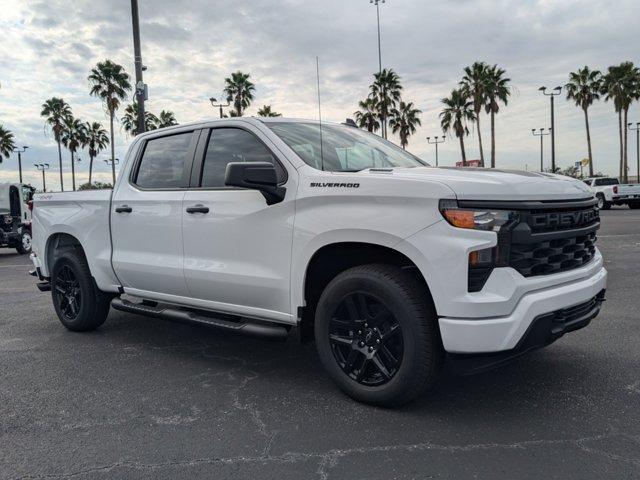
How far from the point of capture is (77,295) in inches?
226

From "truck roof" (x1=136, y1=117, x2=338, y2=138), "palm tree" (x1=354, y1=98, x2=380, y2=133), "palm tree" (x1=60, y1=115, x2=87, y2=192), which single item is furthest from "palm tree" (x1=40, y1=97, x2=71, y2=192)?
"truck roof" (x1=136, y1=117, x2=338, y2=138)

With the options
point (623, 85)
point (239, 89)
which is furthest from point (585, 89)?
point (239, 89)

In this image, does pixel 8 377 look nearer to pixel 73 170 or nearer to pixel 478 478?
pixel 478 478

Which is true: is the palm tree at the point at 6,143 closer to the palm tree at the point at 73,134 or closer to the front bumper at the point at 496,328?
the palm tree at the point at 73,134

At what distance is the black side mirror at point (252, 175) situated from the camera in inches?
141

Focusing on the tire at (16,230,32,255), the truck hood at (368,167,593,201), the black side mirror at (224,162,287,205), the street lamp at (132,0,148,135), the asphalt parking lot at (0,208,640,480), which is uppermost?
the street lamp at (132,0,148,135)

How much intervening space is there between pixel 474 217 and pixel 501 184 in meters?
0.26

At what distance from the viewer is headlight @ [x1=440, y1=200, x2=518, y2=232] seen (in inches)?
120

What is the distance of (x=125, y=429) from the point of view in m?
3.35

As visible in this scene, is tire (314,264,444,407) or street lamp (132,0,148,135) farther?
street lamp (132,0,148,135)

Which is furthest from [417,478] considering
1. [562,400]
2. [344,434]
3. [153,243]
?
[153,243]

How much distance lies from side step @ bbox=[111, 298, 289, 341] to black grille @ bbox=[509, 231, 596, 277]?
162 cm

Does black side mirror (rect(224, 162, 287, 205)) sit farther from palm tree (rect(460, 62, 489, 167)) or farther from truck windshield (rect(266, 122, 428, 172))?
palm tree (rect(460, 62, 489, 167))

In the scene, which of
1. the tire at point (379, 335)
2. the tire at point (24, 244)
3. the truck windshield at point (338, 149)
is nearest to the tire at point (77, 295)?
the truck windshield at point (338, 149)
